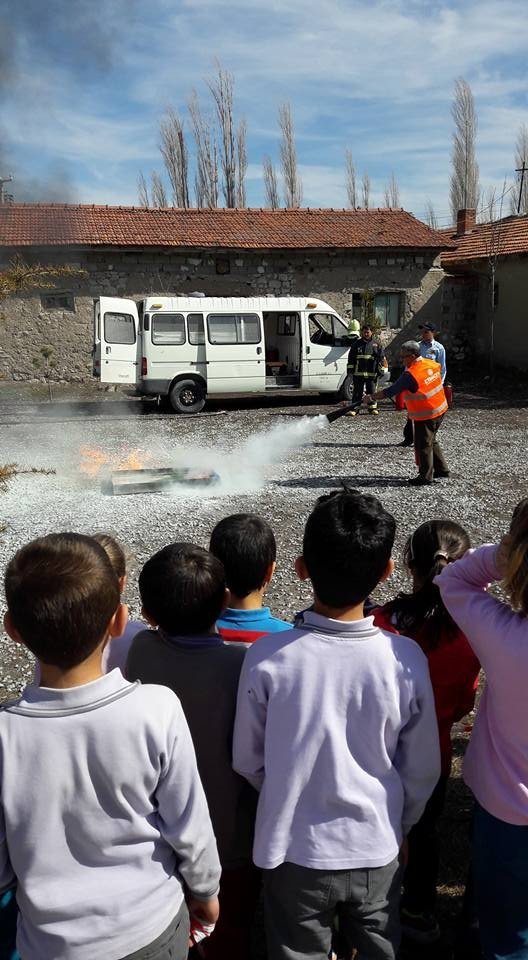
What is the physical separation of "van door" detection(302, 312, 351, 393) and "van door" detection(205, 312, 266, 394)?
0.99 meters

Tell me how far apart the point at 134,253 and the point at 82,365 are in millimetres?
3228

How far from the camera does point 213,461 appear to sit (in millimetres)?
9953

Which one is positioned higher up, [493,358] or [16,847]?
[493,358]

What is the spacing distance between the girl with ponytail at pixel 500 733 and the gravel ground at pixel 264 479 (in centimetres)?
73

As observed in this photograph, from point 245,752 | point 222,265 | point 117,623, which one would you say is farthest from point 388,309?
point 117,623

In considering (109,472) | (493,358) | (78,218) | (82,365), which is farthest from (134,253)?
(109,472)

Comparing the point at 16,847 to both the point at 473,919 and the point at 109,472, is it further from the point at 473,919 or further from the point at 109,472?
the point at 109,472

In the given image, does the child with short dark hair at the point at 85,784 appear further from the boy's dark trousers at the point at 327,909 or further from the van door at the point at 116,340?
the van door at the point at 116,340

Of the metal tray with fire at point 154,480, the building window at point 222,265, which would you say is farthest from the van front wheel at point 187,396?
the metal tray with fire at point 154,480

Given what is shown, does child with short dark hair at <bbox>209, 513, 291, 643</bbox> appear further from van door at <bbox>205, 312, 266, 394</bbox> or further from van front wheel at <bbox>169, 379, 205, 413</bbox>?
van door at <bbox>205, 312, 266, 394</bbox>

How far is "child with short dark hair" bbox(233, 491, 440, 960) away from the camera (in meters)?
1.87

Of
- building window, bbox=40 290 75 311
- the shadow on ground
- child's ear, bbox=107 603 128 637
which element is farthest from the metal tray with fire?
building window, bbox=40 290 75 311

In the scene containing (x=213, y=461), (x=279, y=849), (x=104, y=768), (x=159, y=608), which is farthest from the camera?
(x=213, y=461)

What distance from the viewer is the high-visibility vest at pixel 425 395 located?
8.54 metres
